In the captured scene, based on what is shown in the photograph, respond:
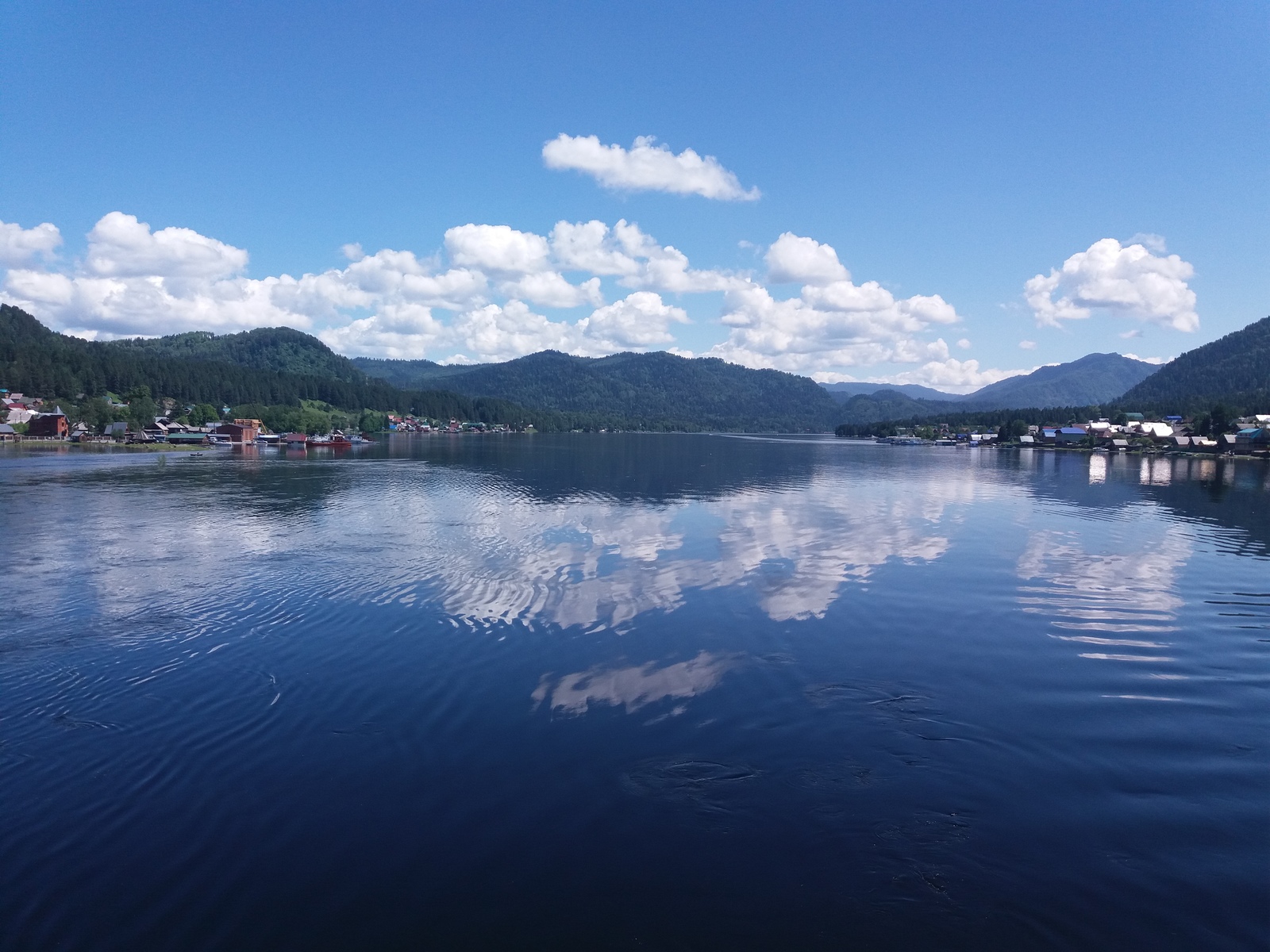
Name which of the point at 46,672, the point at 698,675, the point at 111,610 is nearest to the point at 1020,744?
the point at 698,675

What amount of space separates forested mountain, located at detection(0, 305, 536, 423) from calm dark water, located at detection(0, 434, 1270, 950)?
133718mm

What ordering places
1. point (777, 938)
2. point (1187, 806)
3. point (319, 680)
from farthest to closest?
point (319, 680) → point (1187, 806) → point (777, 938)

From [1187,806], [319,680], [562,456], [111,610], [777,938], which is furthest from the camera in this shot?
[562,456]

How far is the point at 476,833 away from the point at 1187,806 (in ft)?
29.8

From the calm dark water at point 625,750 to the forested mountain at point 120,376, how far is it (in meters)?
134

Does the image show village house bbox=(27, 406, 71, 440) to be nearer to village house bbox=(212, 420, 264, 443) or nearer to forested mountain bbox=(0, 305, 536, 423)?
village house bbox=(212, 420, 264, 443)

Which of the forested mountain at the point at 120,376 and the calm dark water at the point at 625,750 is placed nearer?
the calm dark water at the point at 625,750

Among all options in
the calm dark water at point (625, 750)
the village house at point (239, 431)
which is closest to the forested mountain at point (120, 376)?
the village house at point (239, 431)

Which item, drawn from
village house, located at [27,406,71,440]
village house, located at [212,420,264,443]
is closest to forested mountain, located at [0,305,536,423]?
village house, located at [27,406,71,440]

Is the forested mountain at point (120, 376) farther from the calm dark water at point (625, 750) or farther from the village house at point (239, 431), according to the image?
the calm dark water at point (625, 750)

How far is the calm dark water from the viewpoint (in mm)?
6988

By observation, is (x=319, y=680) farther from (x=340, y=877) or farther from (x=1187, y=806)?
(x=1187, y=806)

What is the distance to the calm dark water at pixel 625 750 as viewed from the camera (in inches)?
275

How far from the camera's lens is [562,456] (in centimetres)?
9006
